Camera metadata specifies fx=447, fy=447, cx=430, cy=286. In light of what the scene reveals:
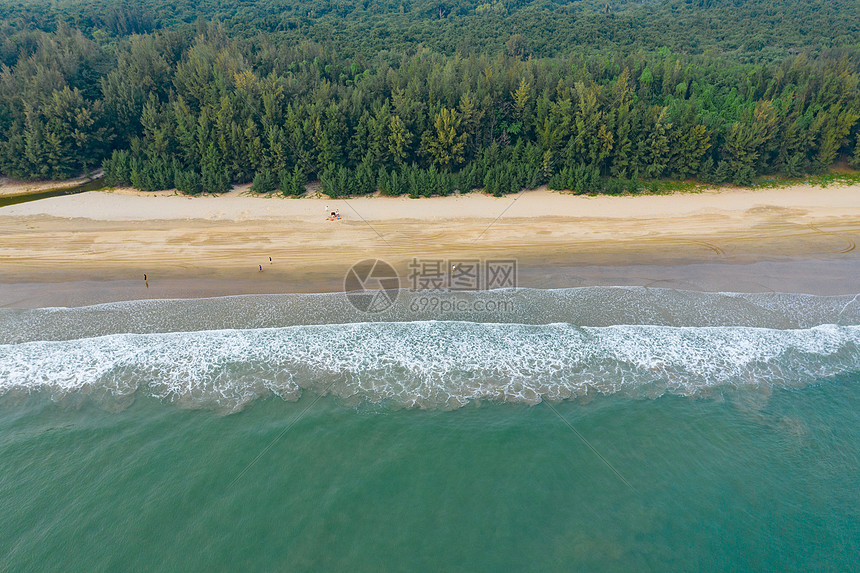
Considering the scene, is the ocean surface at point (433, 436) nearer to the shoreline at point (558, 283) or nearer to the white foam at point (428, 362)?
the white foam at point (428, 362)

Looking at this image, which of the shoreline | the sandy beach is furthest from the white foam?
the sandy beach

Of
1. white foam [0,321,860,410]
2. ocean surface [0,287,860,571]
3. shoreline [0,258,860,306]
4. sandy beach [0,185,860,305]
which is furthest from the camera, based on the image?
sandy beach [0,185,860,305]

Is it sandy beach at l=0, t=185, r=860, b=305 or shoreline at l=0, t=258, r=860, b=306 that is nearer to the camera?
shoreline at l=0, t=258, r=860, b=306

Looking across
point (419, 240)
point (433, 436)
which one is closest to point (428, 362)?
point (433, 436)

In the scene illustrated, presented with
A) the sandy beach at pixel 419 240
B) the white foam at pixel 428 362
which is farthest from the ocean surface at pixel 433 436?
the sandy beach at pixel 419 240

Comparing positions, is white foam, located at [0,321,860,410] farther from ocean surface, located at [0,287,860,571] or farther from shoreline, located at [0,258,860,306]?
shoreline, located at [0,258,860,306]

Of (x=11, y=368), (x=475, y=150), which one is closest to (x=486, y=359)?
(x=11, y=368)

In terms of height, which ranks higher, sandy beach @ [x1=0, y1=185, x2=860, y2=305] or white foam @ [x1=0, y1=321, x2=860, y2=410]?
sandy beach @ [x1=0, y1=185, x2=860, y2=305]
